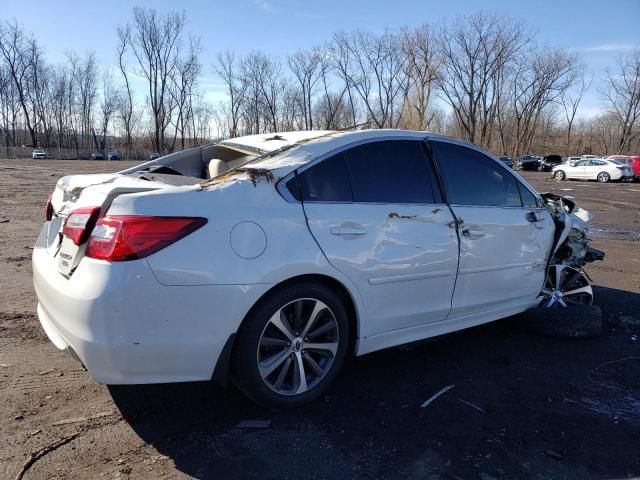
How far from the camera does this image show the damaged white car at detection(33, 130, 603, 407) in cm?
254

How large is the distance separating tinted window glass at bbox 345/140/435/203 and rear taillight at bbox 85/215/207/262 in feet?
3.82

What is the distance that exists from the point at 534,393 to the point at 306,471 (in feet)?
5.65

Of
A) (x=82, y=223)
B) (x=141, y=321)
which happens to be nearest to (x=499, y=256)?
(x=141, y=321)

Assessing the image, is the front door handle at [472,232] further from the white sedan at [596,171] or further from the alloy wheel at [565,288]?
the white sedan at [596,171]

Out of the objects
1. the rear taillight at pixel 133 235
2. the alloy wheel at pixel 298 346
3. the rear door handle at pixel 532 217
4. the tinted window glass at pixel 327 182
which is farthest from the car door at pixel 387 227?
the rear door handle at pixel 532 217

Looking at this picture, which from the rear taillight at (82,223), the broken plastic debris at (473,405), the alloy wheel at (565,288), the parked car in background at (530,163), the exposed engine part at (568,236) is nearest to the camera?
the rear taillight at (82,223)

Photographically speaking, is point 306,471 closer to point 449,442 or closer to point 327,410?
point 327,410

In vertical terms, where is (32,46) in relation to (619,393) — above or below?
above

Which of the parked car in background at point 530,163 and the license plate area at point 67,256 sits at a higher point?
the parked car in background at point 530,163

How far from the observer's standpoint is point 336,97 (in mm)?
75438

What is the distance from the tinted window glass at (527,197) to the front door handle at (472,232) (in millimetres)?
808

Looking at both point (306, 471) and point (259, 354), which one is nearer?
point (306, 471)

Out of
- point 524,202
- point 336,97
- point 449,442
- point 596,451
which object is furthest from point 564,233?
point 336,97

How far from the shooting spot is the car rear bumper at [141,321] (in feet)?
8.14
